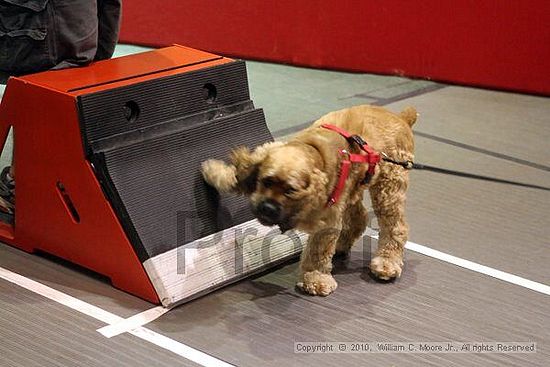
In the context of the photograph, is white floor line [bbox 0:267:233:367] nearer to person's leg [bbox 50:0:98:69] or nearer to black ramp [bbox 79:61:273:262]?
black ramp [bbox 79:61:273:262]

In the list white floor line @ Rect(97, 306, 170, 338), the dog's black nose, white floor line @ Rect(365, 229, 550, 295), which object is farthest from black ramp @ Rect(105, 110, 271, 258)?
white floor line @ Rect(365, 229, 550, 295)

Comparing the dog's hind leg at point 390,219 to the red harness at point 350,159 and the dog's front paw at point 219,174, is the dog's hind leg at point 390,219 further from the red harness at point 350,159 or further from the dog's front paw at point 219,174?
the dog's front paw at point 219,174

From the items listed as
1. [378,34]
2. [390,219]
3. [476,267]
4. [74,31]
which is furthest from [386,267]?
[378,34]

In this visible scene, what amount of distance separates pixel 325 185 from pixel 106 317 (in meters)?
0.79

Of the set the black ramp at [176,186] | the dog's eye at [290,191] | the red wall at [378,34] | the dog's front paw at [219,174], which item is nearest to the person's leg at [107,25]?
the black ramp at [176,186]

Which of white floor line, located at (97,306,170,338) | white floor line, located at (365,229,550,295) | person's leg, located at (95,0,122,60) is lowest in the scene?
white floor line, located at (365,229,550,295)

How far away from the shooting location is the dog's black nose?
2.36 meters

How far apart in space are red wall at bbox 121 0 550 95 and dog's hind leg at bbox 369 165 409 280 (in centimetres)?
279

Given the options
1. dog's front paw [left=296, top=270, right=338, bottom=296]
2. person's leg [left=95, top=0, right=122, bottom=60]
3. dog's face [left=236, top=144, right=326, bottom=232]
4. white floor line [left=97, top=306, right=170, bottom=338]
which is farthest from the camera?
person's leg [left=95, top=0, right=122, bottom=60]

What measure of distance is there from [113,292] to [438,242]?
1259mm

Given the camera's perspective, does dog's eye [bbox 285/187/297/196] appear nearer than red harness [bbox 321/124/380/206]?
Yes

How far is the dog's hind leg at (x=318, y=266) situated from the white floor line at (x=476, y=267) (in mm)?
515

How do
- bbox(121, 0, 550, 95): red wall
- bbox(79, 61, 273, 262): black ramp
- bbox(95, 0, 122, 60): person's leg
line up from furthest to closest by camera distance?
1. bbox(121, 0, 550, 95): red wall
2. bbox(95, 0, 122, 60): person's leg
3. bbox(79, 61, 273, 262): black ramp

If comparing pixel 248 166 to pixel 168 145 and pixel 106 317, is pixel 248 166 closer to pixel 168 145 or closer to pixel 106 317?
pixel 168 145
